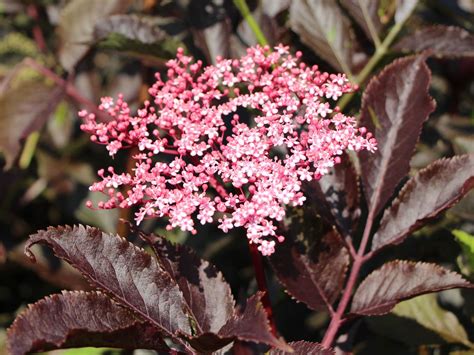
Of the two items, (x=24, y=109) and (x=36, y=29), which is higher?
(x=36, y=29)

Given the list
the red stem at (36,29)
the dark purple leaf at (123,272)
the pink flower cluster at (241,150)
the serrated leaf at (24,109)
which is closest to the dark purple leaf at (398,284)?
the pink flower cluster at (241,150)

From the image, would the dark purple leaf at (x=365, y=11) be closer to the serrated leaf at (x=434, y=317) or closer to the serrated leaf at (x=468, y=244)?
the serrated leaf at (x=468, y=244)

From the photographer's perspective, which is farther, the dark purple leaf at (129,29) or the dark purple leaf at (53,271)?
the dark purple leaf at (53,271)

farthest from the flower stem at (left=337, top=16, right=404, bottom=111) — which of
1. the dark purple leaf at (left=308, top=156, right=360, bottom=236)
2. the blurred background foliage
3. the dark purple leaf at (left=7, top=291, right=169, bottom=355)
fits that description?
the dark purple leaf at (left=7, top=291, right=169, bottom=355)

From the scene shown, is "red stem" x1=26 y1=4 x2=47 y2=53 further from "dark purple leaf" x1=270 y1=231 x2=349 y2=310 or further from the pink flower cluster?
"dark purple leaf" x1=270 y1=231 x2=349 y2=310

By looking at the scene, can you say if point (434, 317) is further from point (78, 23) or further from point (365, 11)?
point (78, 23)

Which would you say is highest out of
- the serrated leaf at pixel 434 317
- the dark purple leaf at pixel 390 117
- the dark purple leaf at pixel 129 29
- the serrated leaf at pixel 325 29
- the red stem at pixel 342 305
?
the dark purple leaf at pixel 129 29

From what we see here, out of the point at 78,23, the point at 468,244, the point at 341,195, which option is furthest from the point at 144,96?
the point at 468,244
